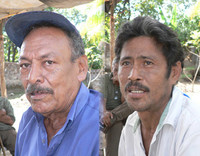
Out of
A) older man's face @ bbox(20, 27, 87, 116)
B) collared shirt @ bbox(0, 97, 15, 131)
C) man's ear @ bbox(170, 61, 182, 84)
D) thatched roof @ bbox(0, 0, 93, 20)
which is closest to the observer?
older man's face @ bbox(20, 27, 87, 116)

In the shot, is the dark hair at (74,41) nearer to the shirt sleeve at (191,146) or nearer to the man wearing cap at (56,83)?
the man wearing cap at (56,83)

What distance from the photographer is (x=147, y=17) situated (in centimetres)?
99

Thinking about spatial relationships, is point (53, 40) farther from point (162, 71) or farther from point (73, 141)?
point (162, 71)

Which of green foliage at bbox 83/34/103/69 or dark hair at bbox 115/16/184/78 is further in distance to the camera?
dark hair at bbox 115/16/184/78

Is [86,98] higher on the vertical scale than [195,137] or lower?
higher

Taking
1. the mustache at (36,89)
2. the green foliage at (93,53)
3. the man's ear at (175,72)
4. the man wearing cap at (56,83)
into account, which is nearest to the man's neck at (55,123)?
the man wearing cap at (56,83)

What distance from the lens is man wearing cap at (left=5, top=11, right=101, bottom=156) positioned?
1.94 ft

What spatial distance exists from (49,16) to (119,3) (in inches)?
13.7

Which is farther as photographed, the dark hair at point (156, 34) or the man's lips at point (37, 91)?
Result: the dark hair at point (156, 34)

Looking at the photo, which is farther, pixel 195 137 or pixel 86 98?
pixel 195 137

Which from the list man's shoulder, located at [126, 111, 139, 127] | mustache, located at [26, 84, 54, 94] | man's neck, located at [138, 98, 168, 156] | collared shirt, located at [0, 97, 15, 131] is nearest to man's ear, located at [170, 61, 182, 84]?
man's neck, located at [138, 98, 168, 156]

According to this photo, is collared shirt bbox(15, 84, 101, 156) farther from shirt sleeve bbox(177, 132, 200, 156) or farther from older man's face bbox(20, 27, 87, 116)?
shirt sleeve bbox(177, 132, 200, 156)

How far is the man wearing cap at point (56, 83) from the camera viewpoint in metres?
0.59

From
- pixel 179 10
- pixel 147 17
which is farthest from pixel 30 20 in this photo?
pixel 179 10
